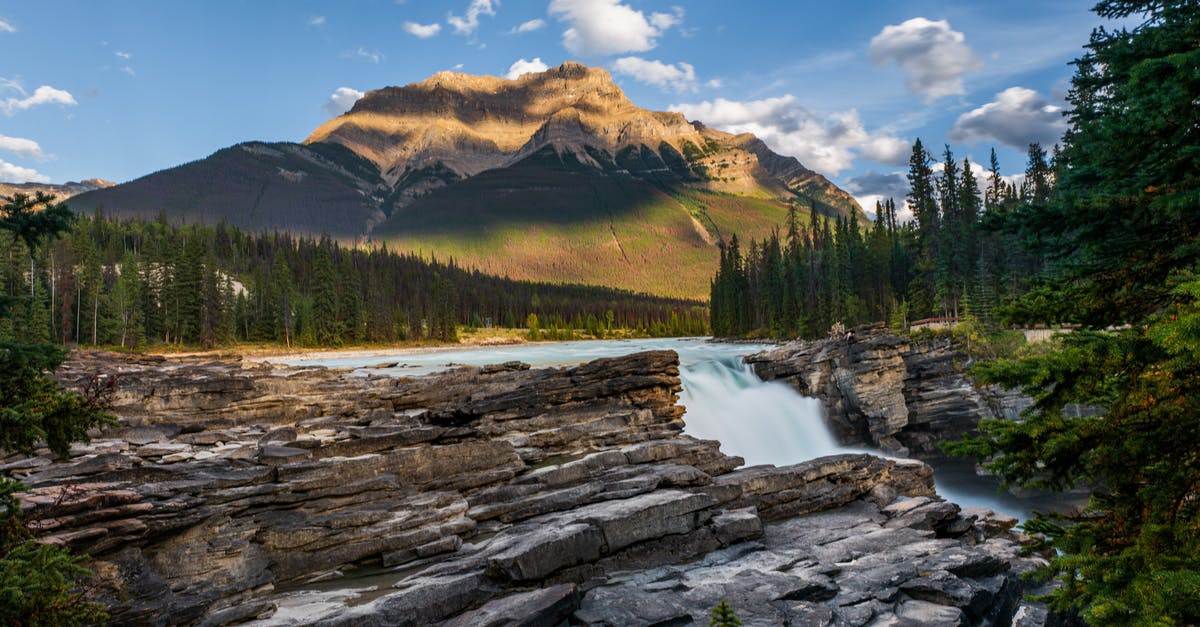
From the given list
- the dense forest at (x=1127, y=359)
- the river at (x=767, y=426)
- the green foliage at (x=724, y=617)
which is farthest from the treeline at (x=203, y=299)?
the dense forest at (x=1127, y=359)

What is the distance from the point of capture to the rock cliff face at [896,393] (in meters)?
43.6

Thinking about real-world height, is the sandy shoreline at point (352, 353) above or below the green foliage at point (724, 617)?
above

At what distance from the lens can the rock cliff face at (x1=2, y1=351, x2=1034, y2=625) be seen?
44.1ft

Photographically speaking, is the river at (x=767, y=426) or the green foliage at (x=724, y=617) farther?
the river at (x=767, y=426)

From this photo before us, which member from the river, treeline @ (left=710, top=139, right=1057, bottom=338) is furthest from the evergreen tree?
treeline @ (left=710, top=139, right=1057, bottom=338)

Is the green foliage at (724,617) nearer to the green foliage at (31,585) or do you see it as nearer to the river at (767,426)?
the green foliage at (31,585)

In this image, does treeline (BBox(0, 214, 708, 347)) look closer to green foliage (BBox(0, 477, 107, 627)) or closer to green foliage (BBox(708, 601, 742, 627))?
green foliage (BBox(0, 477, 107, 627))

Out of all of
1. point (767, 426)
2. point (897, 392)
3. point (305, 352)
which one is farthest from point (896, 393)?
point (305, 352)

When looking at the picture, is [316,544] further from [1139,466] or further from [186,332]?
[186,332]

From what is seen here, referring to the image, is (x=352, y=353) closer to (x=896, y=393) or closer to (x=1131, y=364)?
(x=896, y=393)

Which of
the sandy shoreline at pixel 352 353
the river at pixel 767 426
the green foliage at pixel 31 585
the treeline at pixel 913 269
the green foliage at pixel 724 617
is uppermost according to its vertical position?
the treeline at pixel 913 269

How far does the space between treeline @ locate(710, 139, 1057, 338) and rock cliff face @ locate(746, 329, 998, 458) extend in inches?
786

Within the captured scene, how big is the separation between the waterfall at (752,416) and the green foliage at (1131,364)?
30446 millimetres

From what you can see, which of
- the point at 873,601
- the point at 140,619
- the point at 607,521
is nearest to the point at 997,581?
the point at 873,601
